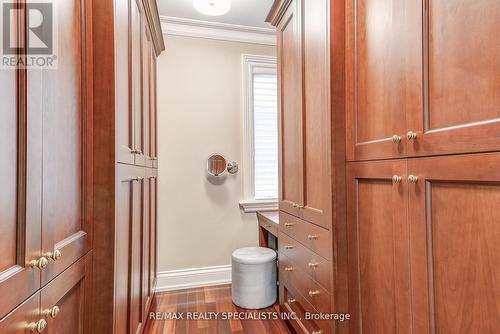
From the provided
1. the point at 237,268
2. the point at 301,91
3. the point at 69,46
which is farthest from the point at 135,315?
the point at 301,91

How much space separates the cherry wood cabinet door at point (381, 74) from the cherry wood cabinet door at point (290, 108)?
369mm

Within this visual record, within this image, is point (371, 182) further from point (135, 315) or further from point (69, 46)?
point (135, 315)

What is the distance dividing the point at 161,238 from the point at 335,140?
196cm

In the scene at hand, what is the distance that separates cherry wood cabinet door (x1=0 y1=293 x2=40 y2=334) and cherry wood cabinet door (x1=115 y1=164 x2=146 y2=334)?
40 cm

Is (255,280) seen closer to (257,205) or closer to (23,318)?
(257,205)

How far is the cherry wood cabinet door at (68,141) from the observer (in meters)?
0.71

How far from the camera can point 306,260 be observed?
1.49 meters

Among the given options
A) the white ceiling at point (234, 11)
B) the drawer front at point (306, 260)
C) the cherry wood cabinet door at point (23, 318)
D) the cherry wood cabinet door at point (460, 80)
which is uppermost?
the white ceiling at point (234, 11)

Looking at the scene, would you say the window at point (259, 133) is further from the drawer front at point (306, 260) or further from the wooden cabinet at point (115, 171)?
the wooden cabinet at point (115, 171)

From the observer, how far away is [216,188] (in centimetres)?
268

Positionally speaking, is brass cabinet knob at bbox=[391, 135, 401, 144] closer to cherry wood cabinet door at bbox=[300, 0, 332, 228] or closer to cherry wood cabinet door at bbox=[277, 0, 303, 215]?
cherry wood cabinet door at bbox=[300, 0, 332, 228]

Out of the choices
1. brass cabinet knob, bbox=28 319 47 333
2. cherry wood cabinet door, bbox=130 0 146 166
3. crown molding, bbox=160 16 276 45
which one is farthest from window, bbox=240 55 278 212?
brass cabinet knob, bbox=28 319 47 333

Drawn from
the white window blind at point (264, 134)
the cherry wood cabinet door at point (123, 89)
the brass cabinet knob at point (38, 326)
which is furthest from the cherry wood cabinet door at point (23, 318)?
the white window blind at point (264, 134)

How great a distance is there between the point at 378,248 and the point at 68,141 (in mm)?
1177
